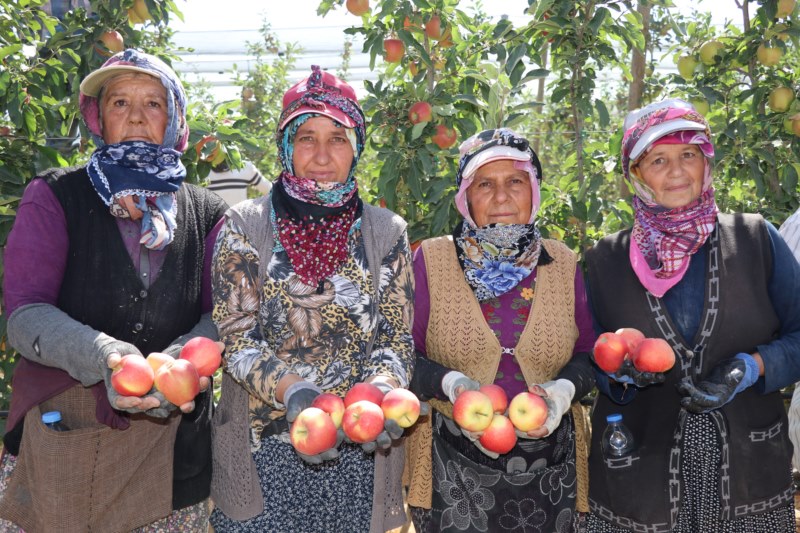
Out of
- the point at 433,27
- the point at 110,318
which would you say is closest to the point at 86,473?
the point at 110,318

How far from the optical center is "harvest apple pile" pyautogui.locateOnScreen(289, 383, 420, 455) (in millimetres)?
1834

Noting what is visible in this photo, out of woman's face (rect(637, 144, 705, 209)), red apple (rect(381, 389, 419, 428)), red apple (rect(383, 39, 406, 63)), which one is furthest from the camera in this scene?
red apple (rect(383, 39, 406, 63))

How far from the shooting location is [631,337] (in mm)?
2211

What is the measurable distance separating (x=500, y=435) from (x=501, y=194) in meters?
0.75

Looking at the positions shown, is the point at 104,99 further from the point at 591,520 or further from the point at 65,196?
the point at 591,520

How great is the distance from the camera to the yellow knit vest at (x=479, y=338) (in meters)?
2.31

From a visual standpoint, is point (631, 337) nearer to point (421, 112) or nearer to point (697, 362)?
point (697, 362)

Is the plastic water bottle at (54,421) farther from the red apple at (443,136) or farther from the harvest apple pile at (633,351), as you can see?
the red apple at (443,136)

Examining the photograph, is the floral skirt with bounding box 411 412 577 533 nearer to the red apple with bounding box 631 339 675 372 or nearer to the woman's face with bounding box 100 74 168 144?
the red apple with bounding box 631 339 675 372

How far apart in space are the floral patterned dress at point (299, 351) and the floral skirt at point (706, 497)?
864mm

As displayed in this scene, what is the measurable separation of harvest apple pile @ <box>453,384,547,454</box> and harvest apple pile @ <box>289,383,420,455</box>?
0.50 ft

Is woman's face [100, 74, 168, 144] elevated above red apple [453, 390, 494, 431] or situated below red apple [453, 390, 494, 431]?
above

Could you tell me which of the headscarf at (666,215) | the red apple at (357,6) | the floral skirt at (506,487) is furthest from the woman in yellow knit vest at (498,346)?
the red apple at (357,6)

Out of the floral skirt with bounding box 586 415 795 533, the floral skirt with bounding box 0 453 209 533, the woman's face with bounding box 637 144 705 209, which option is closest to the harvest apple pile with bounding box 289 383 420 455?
the floral skirt with bounding box 0 453 209 533
